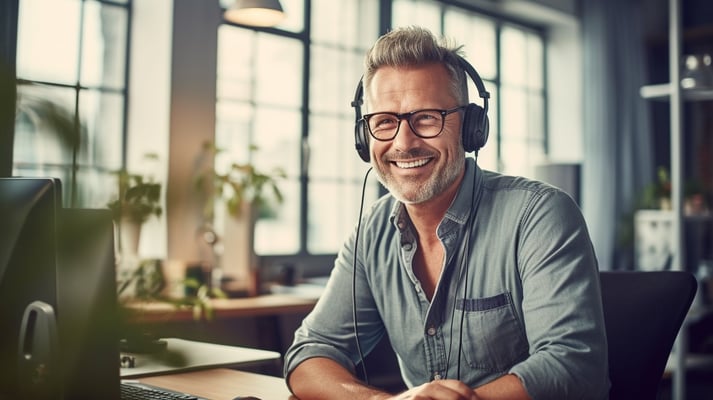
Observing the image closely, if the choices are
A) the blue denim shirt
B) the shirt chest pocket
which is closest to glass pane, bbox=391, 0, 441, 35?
the blue denim shirt

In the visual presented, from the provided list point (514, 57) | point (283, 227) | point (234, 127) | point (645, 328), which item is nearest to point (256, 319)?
point (283, 227)

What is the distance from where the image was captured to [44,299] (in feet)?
2.27

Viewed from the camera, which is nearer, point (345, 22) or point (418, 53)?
point (418, 53)

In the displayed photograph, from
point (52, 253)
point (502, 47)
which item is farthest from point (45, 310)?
point (502, 47)

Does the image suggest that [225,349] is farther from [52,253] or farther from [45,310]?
[52,253]

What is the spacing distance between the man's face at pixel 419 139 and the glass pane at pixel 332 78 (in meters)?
3.39

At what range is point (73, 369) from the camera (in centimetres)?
65

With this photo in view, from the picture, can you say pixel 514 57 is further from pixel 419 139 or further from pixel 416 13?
pixel 419 139

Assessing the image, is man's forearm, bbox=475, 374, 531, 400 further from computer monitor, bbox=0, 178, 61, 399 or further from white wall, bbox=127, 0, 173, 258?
white wall, bbox=127, 0, 173, 258

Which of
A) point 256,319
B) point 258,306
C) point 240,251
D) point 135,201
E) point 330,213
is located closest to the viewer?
point 135,201

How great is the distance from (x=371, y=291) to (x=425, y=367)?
0.67 ft

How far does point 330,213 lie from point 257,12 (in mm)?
2060

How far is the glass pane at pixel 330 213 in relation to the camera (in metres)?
4.93

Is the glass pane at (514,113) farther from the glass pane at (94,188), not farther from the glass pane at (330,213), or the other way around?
the glass pane at (94,188)
